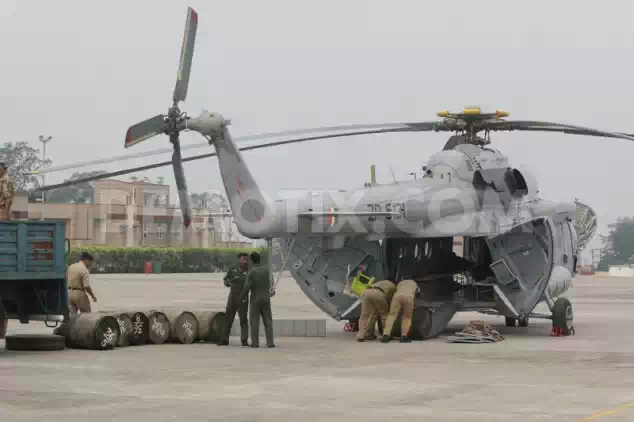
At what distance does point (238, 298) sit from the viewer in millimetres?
20250

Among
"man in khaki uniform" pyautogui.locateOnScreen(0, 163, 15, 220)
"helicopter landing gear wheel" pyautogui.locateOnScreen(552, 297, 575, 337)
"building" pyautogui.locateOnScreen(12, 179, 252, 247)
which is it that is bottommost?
"helicopter landing gear wheel" pyautogui.locateOnScreen(552, 297, 575, 337)

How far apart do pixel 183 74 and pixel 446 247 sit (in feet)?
23.5

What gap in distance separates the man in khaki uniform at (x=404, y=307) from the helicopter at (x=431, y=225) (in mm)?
536

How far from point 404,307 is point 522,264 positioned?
3249 mm

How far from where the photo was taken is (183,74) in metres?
20.2

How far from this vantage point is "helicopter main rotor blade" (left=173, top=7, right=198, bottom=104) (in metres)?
20.0

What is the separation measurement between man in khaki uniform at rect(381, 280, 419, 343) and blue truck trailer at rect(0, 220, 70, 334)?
18.8 ft

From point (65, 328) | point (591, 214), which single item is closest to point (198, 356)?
point (65, 328)

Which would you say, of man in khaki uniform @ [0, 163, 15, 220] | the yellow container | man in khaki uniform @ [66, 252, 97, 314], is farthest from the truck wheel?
the yellow container

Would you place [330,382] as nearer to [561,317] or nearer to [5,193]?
[5,193]

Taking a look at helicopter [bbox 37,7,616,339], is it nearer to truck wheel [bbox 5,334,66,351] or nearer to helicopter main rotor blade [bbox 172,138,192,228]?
helicopter main rotor blade [bbox 172,138,192,228]

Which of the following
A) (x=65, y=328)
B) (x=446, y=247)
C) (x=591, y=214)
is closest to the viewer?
A: (x=65, y=328)

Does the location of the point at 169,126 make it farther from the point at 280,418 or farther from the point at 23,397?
the point at 280,418

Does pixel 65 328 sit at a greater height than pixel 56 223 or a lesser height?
lesser
